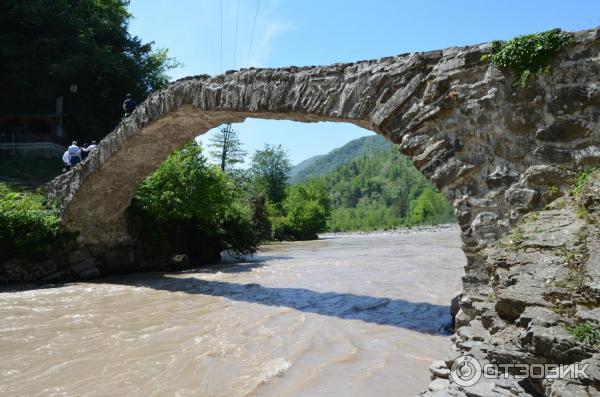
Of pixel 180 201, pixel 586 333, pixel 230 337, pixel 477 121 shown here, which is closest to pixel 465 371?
pixel 586 333

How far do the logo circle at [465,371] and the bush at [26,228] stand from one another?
10.3m

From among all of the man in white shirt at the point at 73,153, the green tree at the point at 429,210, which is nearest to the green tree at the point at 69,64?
the man in white shirt at the point at 73,153

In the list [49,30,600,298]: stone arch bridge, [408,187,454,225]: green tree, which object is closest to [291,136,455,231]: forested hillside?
[408,187,454,225]: green tree

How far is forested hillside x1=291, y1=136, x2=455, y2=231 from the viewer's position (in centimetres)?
6594

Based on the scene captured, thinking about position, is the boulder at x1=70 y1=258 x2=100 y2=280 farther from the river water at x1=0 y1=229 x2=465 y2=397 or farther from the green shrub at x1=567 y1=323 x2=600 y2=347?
the green shrub at x1=567 y1=323 x2=600 y2=347

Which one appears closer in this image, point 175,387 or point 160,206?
point 175,387

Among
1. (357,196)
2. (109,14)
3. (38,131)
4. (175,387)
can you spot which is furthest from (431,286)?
(357,196)

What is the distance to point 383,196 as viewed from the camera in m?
96.4

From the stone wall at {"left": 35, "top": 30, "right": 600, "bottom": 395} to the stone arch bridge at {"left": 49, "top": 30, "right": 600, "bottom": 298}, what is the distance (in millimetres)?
10

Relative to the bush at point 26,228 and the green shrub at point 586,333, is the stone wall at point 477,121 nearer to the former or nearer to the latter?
the green shrub at point 586,333

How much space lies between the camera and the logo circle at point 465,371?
2.70 metres

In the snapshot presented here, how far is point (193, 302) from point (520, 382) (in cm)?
596

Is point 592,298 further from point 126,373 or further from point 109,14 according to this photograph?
point 109,14

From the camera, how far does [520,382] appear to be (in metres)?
2.56
